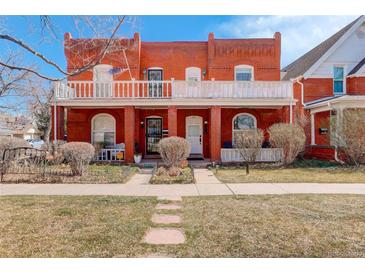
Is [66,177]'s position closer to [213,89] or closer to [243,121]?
[213,89]

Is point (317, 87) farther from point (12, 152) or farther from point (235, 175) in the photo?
point (12, 152)

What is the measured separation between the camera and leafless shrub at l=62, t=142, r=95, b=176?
10.3 m

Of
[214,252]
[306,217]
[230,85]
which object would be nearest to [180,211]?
[214,252]

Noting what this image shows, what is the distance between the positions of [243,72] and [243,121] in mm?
3280

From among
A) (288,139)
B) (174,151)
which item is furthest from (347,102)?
(174,151)

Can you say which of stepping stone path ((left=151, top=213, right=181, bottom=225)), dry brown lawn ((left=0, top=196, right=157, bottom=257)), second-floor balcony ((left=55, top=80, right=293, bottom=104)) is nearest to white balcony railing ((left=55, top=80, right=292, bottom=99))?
second-floor balcony ((left=55, top=80, right=293, bottom=104))

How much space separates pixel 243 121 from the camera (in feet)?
58.7

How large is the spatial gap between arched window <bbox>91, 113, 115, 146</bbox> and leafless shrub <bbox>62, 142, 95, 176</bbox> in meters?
7.00

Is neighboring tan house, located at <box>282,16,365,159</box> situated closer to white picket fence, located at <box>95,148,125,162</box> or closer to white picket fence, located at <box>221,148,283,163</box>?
white picket fence, located at <box>221,148,283,163</box>

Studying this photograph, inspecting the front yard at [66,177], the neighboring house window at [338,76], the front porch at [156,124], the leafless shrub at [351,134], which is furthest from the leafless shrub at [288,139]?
the front yard at [66,177]

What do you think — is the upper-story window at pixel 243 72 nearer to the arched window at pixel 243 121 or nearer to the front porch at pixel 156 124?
the front porch at pixel 156 124

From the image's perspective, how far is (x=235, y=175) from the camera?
36.1ft

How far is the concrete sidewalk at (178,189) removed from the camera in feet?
26.0

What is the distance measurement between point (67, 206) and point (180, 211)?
2699 mm
